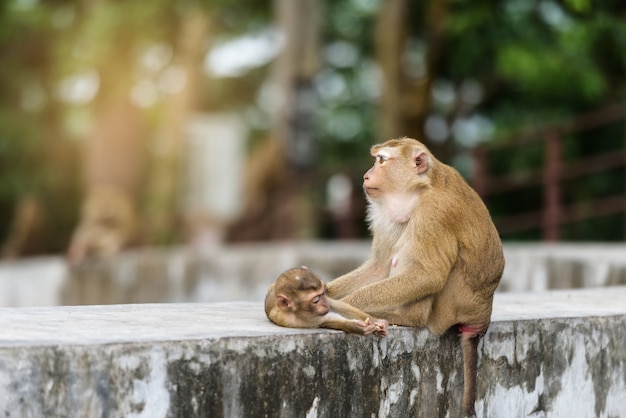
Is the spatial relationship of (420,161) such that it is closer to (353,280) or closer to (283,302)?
(353,280)

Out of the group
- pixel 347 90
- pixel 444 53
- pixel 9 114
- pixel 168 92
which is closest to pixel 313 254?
pixel 444 53

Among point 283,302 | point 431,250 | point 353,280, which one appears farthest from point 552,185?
point 283,302

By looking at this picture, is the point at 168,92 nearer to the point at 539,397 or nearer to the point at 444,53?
the point at 444,53

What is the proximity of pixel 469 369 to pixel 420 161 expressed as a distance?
76 cm

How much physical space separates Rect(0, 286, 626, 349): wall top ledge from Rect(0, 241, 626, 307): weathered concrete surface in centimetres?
261

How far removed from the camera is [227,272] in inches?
432

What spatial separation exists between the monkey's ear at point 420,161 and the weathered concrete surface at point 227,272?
129 inches

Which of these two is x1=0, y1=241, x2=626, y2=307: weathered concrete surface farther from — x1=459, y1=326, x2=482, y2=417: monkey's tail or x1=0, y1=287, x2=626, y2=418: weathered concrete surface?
x1=459, y1=326, x2=482, y2=417: monkey's tail

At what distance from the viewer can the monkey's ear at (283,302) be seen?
155 inches

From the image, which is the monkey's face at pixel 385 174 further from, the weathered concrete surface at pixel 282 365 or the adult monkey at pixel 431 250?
the weathered concrete surface at pixel 282 365

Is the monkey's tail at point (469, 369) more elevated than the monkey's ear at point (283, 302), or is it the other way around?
the monkey's ear at point (283, 302)

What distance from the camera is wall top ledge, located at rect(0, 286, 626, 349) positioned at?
3459mm

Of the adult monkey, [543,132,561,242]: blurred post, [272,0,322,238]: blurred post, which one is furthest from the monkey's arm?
[272,0,322,238]: blurred post

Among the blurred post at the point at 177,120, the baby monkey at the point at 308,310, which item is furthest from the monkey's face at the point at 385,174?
the blurred post at the point at 177,120
